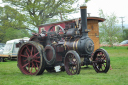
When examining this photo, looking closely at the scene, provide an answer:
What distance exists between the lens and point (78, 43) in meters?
8.20

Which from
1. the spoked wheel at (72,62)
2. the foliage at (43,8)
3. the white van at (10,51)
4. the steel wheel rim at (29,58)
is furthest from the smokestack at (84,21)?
the foliage at (43,8)

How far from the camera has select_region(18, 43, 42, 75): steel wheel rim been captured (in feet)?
29.0

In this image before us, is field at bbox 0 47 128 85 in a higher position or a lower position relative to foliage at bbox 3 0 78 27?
lower

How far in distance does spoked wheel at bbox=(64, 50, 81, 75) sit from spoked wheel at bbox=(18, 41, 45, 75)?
1.08 meters

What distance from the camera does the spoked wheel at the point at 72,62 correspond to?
746 cm

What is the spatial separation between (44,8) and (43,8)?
16 centimetres

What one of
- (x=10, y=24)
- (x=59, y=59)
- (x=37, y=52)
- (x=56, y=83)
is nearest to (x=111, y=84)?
(x=56, y=83)

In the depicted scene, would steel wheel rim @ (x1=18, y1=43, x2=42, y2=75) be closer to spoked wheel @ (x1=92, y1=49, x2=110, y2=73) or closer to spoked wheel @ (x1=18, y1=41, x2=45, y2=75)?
spoked wheel @ (x1=18, y1=41, x2=45, y2=75)

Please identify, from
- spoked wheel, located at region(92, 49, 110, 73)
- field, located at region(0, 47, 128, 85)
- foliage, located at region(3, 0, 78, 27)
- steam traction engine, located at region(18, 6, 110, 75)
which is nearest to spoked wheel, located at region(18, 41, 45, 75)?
steam traction engine, located at region(18, 6, 110, 75)

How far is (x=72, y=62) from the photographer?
25.5 ft

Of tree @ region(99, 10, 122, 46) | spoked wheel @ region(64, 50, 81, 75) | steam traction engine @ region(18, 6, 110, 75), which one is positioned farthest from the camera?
tree @ region(99, 10, 122, 46)

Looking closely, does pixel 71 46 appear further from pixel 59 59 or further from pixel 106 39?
pixel 106 39

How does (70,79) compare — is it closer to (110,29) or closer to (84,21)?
(84,21)

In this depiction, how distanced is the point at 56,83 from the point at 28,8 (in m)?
23.4
